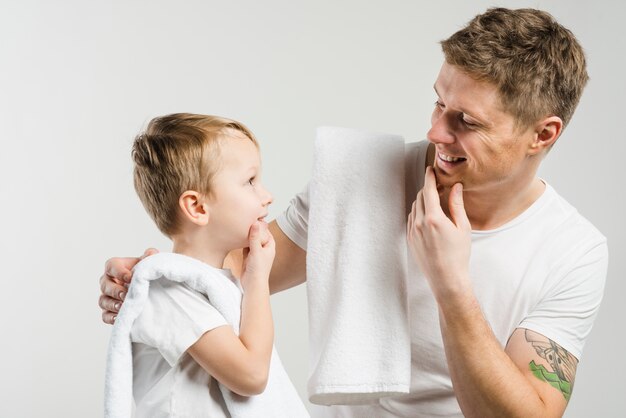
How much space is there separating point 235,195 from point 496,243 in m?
0.70

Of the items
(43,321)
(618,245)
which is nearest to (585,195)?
(618,245)

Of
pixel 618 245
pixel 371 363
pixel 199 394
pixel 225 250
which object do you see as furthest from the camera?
pixel 618 245

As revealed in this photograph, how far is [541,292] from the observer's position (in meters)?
2.01

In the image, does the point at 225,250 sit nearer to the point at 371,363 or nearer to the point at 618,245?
the point at 371,363

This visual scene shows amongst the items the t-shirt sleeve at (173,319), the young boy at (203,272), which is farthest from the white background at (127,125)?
the t-shirt sleeve at (173,319)

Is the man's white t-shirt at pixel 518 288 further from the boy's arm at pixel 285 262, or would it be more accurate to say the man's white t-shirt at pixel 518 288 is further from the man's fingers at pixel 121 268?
the man's fingers at pixel 121 268

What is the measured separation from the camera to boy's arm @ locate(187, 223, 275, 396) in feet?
5.05

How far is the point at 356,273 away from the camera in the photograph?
6.59 ft

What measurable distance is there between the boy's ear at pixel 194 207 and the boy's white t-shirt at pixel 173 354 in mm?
125

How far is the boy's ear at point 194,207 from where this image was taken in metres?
1.63

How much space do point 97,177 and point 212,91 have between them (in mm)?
514

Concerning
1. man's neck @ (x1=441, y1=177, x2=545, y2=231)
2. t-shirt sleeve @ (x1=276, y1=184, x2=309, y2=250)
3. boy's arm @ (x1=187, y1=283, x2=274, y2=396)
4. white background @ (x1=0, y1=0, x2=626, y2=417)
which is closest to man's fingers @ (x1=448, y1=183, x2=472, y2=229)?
man's neck @ (x1=441, y1=177, x2=545, y2=231)

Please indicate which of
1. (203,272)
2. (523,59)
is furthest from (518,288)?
(203,272)

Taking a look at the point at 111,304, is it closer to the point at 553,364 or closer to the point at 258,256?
the point at 258,256
